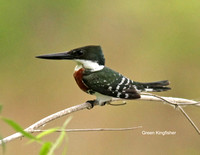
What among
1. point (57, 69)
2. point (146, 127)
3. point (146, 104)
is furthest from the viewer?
point (57, 69)

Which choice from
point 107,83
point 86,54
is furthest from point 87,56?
point 107,83

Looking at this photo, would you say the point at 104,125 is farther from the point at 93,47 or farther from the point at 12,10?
the point at 93,47

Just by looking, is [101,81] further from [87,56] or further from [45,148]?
[45,148]

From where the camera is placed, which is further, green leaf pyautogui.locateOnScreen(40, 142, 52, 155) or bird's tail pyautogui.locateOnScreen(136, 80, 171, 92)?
bird's tail pyautogui.locateOnScreen(136, 80, 171, 92)

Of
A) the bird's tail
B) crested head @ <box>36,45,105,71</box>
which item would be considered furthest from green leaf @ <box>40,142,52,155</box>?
the bird's tail

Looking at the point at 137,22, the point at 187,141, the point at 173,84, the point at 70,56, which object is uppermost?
the point at 70,56

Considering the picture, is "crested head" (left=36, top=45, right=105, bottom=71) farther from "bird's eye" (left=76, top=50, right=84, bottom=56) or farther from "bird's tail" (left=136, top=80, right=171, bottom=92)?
"bird's tail" (left=136, top=80, right=171, bottom=92)

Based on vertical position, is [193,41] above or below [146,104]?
above

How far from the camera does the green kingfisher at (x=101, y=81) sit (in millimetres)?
1423

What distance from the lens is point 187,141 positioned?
10.6 feet

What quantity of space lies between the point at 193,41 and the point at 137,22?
1.60ft

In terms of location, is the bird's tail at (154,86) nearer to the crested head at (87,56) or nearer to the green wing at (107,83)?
the green wing at (107,83)

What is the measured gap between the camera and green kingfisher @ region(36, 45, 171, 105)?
1.42m

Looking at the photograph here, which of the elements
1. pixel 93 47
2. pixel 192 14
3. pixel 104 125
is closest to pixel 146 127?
pixel 104 125
